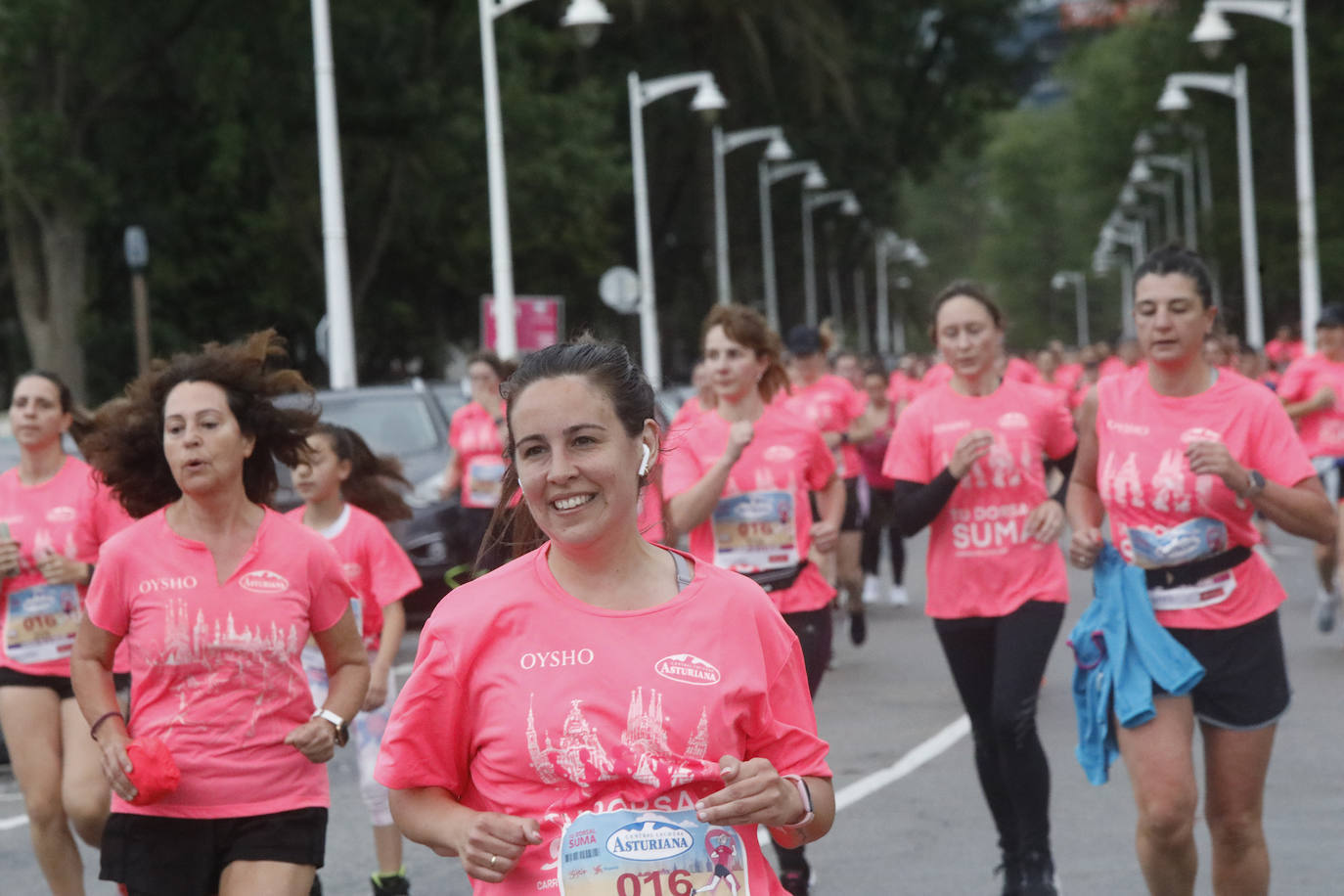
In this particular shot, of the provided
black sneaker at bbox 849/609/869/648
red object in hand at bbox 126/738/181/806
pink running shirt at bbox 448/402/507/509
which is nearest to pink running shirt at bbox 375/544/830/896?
red object in hand at bbox 126/738/181/806

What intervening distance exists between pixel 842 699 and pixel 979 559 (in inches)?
182

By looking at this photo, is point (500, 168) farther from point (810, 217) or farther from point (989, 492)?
point (810, 217)

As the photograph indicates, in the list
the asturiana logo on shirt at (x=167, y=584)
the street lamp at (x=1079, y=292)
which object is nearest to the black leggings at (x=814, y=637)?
the asturiana logo on shirt at (x=167, y=584)

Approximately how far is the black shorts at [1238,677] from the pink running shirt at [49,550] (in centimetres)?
327

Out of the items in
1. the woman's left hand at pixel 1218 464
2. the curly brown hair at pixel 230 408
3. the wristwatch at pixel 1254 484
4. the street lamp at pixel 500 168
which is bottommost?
the wristwatch at pixel 1254 484

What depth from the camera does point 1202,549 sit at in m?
5.65

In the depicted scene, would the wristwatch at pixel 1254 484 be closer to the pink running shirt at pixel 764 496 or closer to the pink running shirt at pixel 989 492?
the pink running shirt at pixel 989 492

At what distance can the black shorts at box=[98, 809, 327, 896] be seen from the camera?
4.89 meters

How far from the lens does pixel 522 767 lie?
131 inches

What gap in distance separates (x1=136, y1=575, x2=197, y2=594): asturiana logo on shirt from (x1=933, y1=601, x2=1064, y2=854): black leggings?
2718 mm

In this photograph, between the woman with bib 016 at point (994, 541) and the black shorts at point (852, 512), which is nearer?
the woman with bib 016 at point (994, 541)

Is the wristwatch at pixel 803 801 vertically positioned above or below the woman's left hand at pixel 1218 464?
below

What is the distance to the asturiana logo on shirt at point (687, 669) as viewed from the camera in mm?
3303

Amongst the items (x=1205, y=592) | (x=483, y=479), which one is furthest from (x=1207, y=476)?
(x=483, y=479)
